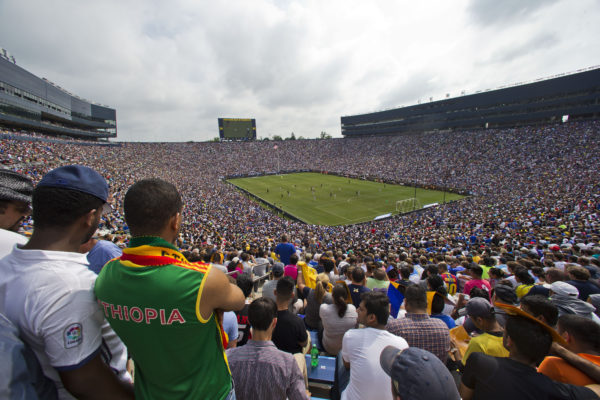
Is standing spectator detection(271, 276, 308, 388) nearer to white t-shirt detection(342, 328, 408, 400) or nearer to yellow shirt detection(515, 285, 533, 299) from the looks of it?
white t-shirt detection(342, 328, 408, 400)

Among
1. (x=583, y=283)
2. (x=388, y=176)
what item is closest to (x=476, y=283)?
(x=583, y=283)

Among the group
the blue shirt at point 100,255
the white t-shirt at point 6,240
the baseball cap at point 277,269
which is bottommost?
the baseball cap at point 277,269

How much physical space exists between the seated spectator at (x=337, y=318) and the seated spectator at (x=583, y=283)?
5.63 metres

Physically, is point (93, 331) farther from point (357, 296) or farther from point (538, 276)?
point (538, 276)

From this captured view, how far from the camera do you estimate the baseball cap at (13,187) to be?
89.6 inches

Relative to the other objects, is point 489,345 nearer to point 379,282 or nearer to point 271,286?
point 379,282

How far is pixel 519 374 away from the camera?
90.0 inches

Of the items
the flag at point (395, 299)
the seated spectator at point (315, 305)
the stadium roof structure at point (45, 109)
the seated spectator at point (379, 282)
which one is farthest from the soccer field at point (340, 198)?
the stadium roof structure at point (45, 109)

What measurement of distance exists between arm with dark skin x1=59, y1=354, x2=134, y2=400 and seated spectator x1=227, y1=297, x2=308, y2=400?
1.02m

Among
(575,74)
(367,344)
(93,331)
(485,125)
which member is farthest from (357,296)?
(485,125)

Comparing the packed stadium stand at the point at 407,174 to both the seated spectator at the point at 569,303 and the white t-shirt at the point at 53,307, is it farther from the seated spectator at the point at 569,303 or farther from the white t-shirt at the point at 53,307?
the white t-shirt at the point at 53,307

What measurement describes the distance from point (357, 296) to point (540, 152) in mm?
63589

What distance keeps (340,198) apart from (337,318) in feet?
126

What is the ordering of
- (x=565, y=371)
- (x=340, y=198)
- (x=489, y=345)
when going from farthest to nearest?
(x=340, y=198)
(x=489, y=345)
(x=565, y=371)
